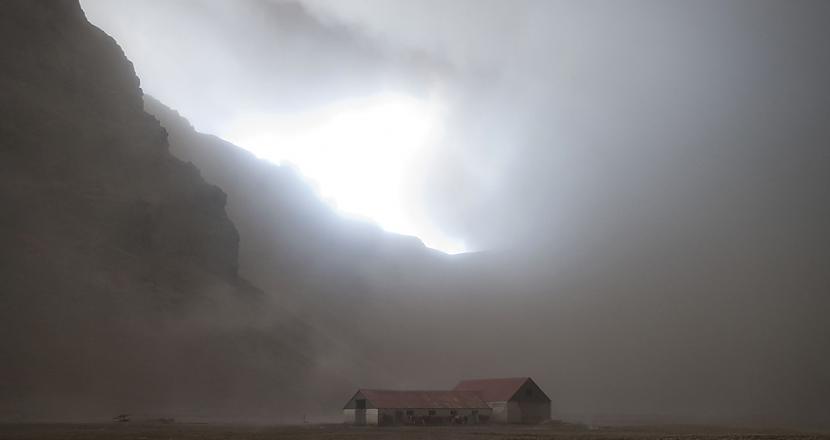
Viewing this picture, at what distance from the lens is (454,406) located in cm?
7294

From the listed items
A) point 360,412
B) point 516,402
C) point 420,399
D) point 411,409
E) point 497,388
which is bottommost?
point 360,412

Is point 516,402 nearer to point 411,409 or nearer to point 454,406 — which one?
point 454,406

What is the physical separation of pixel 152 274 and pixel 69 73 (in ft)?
113

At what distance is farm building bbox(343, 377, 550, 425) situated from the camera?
6988cm

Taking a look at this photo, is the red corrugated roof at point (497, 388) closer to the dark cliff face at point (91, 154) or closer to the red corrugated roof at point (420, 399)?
the red corrugated roof at point (420, 399)

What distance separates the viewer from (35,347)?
249ft

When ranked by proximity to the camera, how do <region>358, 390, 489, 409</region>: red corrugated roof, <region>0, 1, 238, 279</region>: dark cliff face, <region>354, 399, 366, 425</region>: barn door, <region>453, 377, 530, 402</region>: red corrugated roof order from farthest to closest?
<region>0, 1, 238, 279</region>: dark cliff face, <region>453, 377, 530, 402</region>: red corrugated roof, <region>354, 399, 366, 425</region>: barn door, <region>358, 390, 489, 409</region>: red corrugated roof

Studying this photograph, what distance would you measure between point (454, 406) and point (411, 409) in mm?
5094

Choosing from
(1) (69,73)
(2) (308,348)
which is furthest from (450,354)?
(1) (69,73)

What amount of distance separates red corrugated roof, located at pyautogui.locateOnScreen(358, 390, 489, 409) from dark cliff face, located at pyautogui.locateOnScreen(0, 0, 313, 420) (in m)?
23.0

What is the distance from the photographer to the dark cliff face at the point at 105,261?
77.7m

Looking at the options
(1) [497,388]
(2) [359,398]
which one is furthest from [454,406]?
(2) [359,398]

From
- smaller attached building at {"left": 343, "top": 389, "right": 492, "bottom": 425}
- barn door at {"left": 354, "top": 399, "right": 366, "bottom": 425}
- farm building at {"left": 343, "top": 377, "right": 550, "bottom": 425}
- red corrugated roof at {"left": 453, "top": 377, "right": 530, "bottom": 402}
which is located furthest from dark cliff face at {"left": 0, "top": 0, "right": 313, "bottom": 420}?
red corrugated roof at {"left": 453, "top": 377, "right": 530, "bottom": 402}

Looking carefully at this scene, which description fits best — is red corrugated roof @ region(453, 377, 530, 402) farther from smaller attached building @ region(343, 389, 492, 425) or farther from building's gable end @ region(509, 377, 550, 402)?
smaller attached building @ region(343, 389, 492, 425)
